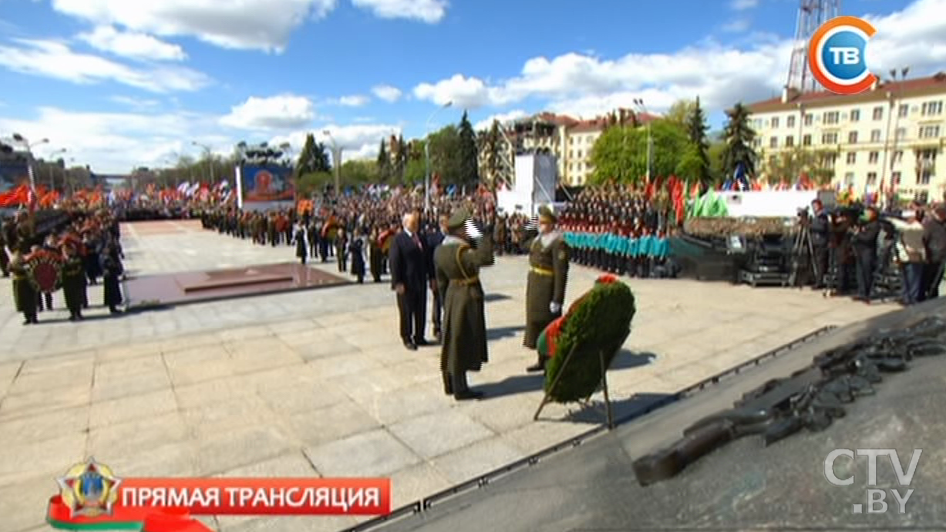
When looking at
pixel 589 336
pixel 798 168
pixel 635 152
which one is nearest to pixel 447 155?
pixel 635 152

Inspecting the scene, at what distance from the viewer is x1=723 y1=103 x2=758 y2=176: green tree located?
167 feet

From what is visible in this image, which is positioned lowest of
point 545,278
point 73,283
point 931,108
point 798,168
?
point 73,283

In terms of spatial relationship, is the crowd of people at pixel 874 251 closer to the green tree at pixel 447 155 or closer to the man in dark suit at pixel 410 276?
the man in dark suit at pixel 410 276

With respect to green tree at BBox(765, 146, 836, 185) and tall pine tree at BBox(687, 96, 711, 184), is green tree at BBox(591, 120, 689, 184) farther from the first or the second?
green tree at BBox(765, 146, 836, 185)

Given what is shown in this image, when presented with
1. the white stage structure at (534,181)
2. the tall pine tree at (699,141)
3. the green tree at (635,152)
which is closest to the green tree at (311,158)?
the green tree at (635,152)

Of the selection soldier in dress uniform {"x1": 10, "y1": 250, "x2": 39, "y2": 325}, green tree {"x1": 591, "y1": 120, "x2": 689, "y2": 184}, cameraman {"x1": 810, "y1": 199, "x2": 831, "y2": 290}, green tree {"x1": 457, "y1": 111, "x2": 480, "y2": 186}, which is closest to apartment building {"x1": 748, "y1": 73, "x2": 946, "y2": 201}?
green tree {"x1": 591, "y1": 120, "x2": 689, "y2": 184}

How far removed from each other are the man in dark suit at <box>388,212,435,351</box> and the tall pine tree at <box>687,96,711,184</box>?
51951mm

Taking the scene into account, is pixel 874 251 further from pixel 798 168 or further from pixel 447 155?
pixel 447 155

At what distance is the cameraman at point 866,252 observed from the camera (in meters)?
9.09

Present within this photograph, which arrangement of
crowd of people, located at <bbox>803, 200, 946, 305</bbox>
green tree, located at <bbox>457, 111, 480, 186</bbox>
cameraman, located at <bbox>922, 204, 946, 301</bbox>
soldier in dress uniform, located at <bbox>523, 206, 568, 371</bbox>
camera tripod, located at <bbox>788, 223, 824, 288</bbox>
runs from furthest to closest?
green tree, located at <bbox>457, 111, 480, 186</bbox>
camera tripod, located at <bbox>788, 223, 824, 288</bbox>
crowd of people, located at <bbox>803, 200, 946, 305</bbox>
cameraman, located at <bbox>922, 204, 946, 301</bbox>
soldier in dress uniform, located at <bbox>523, 206, 568, 371</bbox>

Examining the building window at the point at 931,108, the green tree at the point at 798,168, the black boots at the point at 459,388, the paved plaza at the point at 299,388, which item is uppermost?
the building window at the point at 931,108

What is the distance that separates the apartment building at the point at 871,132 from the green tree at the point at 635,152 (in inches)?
420

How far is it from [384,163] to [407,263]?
386ft

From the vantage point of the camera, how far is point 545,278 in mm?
5910
